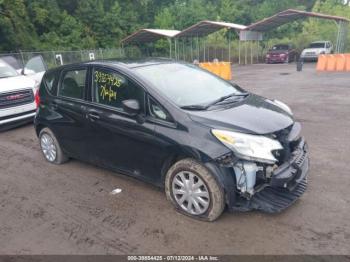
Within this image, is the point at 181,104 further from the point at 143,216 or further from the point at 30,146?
the point at 30,146

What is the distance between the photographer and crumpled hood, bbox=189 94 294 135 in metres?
3.51

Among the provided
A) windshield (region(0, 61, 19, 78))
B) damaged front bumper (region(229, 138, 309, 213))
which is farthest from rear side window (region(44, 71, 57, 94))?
windshield (region(0, 61, 19, 78))

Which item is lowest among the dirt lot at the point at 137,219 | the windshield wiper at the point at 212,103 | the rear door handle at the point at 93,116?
the dirt lot at the point at 137,219

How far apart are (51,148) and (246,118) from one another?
3.39 m

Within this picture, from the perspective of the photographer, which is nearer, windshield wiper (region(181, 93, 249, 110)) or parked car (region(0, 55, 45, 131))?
windshield wiper (region(181, 93, 249, 110))

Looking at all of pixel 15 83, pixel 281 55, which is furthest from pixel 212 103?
pixel 281 55

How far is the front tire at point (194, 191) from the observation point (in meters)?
3.48

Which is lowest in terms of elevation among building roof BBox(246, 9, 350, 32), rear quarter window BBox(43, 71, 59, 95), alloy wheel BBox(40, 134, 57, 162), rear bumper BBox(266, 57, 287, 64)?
rear bumper BBox(266, 57, 287, 64)

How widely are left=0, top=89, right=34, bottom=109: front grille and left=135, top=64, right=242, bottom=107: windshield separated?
474 cm

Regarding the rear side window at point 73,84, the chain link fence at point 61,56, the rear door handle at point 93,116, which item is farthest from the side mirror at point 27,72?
the chain link fence at point 61,56

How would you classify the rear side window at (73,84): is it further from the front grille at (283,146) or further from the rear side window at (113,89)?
the front grille at (283,146)

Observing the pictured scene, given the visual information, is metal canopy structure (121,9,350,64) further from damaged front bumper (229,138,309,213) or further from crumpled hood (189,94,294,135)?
damaged front bumper (229,138,309,213)

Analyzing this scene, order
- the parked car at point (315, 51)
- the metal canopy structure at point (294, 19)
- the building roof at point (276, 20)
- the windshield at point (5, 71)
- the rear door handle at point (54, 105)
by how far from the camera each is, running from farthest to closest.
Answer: the parked car at point (315, 51) → the building roof at point (276, 20) → the metal canopy structure at point (294, 19) → the windshield at point (5, 71) → the rear door handle at point (54, 105)

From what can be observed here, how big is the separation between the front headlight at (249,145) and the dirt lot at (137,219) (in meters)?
0.77
